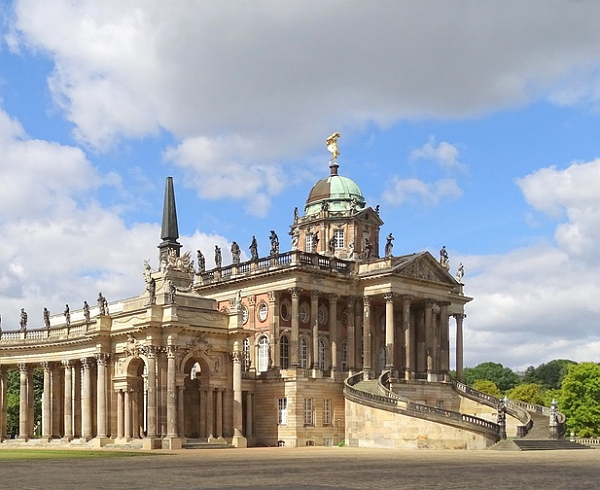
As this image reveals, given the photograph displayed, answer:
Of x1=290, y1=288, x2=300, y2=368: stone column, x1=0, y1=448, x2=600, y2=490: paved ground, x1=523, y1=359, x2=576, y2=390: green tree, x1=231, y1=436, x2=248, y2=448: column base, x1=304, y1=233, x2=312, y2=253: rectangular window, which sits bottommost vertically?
x1=523, y1=359, x2=576, y2=390: green tree

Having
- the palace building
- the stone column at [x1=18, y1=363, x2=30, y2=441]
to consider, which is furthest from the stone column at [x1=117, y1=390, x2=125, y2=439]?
the stone column at [x1=18, y1=363, x2=30, y2=441]

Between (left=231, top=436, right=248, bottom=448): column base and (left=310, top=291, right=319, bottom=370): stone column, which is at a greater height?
(left=310, top=291, right=319, bottom=370): stone column

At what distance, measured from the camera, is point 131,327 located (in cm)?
6488

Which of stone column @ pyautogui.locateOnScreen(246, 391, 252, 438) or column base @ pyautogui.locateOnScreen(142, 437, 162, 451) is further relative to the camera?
Answer: stone column @ pyautogui.locateOnScreen(246, 391, 252, 438)

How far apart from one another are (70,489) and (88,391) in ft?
158

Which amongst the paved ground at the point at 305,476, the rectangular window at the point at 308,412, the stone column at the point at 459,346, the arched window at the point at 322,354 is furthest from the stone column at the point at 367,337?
the paved ground at the point at 305,476

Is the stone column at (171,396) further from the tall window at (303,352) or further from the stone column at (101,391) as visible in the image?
the tall window at (303,352)

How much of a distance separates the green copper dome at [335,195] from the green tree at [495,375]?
3372 inches

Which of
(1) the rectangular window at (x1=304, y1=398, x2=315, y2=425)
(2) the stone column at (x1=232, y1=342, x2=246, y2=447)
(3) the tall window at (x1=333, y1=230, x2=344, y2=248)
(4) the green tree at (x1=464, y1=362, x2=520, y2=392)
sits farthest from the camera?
(4) the green tree at (x1=464, y1=362, x2=520, y2=392)

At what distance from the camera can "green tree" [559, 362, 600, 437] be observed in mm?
92188

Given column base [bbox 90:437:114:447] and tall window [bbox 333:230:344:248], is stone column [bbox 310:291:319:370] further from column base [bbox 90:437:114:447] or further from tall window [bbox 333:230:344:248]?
column base [bbox 90:437:114:447]

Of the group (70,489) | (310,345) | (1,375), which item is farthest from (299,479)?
(1,375)

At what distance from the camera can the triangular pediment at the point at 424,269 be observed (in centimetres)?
7784

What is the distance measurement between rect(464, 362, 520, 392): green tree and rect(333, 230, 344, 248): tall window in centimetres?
8702
